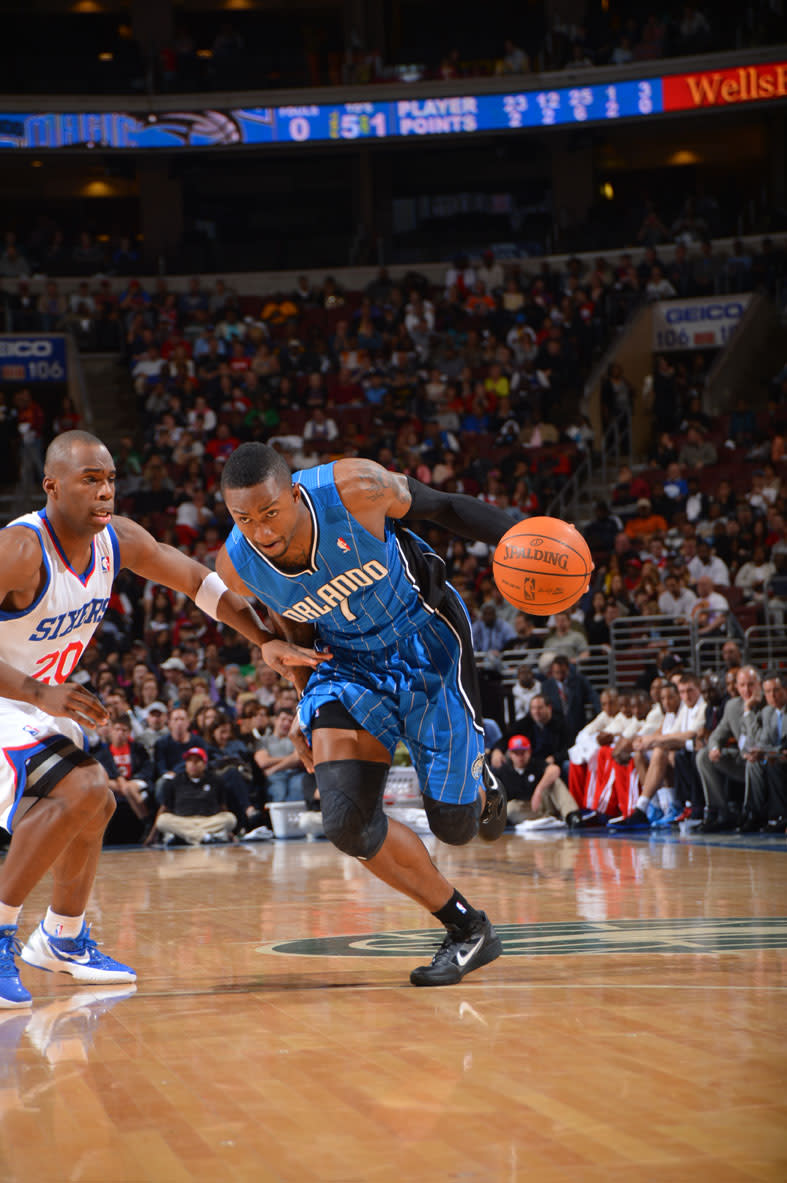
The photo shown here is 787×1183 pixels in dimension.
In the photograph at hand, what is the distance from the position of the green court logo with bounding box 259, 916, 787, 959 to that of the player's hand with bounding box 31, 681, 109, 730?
5.59 ft

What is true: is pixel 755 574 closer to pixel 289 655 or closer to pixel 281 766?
pixel 281 766

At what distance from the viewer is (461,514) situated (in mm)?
4305

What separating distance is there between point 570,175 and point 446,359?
7.23 metres

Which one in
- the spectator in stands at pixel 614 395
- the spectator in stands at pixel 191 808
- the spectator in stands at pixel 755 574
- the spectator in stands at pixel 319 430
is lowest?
the spectator in stands at pixel 191 808

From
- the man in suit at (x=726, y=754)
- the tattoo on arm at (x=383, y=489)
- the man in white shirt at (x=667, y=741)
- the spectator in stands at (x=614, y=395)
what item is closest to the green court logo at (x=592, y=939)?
the tattoo on arm at (x=383, y=489)

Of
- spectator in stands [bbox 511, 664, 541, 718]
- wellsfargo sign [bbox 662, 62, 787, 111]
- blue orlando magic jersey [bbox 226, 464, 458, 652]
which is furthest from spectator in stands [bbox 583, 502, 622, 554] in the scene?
blue orlando magic jersey [bbox 226, 464, 458, 652]

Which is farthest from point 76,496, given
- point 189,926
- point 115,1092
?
point 189,926

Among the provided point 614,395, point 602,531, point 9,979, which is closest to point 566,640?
point 602,531

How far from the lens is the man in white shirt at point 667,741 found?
11.2 meters

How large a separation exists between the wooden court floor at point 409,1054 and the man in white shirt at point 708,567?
856cm

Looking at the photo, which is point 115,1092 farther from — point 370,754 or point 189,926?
point 189,926

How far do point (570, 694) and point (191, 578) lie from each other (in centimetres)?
846

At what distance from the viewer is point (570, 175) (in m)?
25.9

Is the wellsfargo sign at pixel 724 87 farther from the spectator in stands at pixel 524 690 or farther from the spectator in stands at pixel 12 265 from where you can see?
the spectator in stands at pixel 524 690
